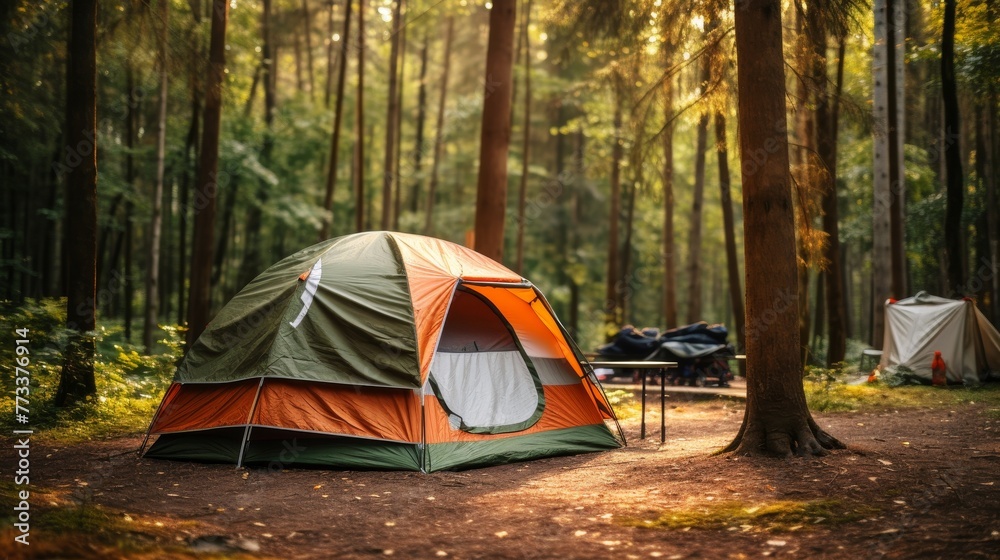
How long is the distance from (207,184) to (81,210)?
315 centimetres

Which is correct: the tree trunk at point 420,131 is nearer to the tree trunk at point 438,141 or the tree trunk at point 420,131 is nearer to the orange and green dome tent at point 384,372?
the tree trunk at point 438,141

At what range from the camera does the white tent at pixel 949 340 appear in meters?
12.5

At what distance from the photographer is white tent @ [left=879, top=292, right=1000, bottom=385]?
41.1ft

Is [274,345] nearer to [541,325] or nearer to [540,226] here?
[541,325]

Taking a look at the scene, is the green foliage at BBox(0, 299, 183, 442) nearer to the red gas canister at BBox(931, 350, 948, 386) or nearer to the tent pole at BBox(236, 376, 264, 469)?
the tent pole at BBox(236, 376, 264, 469)

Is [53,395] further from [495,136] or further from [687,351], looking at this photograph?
[687,351]

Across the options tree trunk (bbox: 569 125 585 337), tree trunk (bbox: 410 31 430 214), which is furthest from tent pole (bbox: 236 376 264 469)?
tree trunk (bbox: 410 31 430 214)

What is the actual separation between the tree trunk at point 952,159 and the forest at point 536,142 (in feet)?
0.13

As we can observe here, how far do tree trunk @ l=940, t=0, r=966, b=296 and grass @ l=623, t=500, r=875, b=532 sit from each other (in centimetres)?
1083

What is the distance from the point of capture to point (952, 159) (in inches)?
545

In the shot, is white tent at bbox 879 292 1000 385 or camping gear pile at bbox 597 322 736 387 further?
camping gear pile at bbox 597 322 736 387

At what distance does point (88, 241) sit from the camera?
9.36m

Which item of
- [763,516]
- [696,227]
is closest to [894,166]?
[696,227]

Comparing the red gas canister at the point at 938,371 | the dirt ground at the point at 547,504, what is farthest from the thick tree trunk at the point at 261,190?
the red gas canister at the point at 938,371
